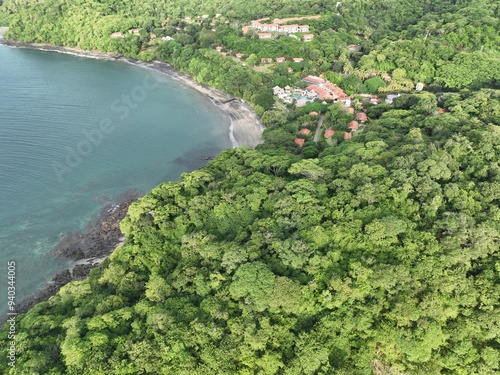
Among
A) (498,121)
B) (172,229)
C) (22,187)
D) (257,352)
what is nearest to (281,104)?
(498,121)

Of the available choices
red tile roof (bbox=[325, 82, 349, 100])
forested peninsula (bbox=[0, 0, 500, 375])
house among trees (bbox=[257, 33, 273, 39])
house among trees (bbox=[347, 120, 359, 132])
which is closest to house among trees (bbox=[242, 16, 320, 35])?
house among trees (bbox=[257, 33, 273, 39])

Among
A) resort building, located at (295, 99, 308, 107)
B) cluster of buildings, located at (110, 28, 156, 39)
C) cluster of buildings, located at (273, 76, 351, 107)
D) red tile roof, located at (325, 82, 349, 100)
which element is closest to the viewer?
resort building, located at (295, 99, 308, 107)

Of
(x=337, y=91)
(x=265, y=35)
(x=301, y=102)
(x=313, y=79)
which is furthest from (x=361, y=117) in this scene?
(x=265, y=35)

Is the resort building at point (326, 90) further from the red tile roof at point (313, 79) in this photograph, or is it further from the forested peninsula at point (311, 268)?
the forested peninsula at point (311, 268)

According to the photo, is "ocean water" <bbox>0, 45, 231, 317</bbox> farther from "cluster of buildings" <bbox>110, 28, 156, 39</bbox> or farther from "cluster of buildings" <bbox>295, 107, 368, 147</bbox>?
"cluster of buildings" <bbox>295, 107, 368, 147</bbox>

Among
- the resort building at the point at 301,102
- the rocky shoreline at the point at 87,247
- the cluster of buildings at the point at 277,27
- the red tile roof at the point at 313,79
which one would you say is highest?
the cluster of buildings at the point at 277,27

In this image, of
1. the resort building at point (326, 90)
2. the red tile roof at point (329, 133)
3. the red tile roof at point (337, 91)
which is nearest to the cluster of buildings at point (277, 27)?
the resort building at point (326, 90)

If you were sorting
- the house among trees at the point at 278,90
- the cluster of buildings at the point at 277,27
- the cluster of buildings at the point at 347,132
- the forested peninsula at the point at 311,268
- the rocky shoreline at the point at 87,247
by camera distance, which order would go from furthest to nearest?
the cluster of buildings at the point at 277,27 < the house among trees at the point at 278,90 < the cluster of buildings at the point at 347,132 < the rocky shoreline at the point at 87,247 < the forested peninsula at the point at 311,268
